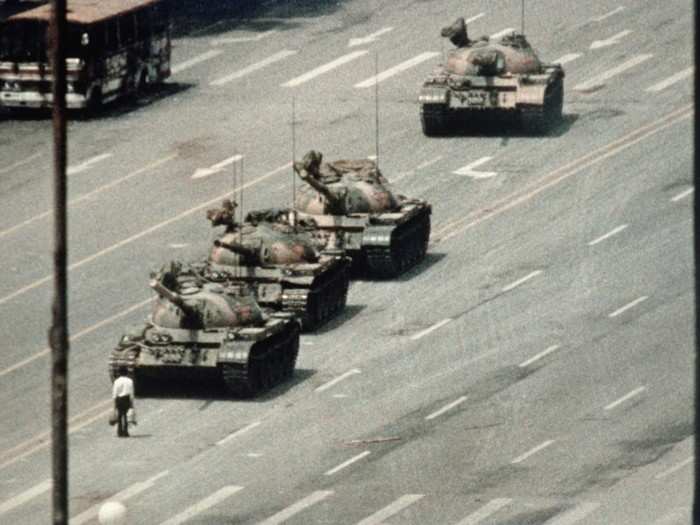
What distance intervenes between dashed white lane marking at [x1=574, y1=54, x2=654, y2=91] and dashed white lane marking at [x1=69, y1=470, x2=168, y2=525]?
3837 cm

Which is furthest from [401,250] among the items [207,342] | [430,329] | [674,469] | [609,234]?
[674,469]

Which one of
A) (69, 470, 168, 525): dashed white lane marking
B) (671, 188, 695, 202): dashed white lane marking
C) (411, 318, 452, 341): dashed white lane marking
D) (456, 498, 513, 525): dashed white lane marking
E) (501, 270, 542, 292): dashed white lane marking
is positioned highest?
(456, 498, 513, 525): dashed white lane marking

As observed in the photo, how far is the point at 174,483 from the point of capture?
52688 mm

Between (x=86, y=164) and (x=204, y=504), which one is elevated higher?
(x=204, y=504)

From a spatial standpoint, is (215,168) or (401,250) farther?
(215,168)

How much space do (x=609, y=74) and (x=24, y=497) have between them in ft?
137

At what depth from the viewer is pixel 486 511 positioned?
50.0m

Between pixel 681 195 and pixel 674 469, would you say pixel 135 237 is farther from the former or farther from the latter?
pixel 674 469

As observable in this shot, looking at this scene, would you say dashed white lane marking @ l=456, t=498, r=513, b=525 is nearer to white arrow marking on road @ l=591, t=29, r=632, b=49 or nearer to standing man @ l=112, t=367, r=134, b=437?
standing man @ l=112, t=367, r=134, b=437

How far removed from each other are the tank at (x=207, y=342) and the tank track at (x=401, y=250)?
8937mm

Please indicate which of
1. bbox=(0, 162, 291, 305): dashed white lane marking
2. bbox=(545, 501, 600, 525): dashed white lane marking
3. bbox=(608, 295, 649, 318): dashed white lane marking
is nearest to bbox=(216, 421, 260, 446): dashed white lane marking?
bbox=(545, 501, 600, 525): dashed white lane marking

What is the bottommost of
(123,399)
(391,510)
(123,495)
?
(123,495)

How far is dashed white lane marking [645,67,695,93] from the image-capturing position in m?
87.6

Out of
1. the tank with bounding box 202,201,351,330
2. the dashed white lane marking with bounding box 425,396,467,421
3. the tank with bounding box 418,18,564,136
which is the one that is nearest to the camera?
the dashed white lane marking with bounding box 425,396,467,421
